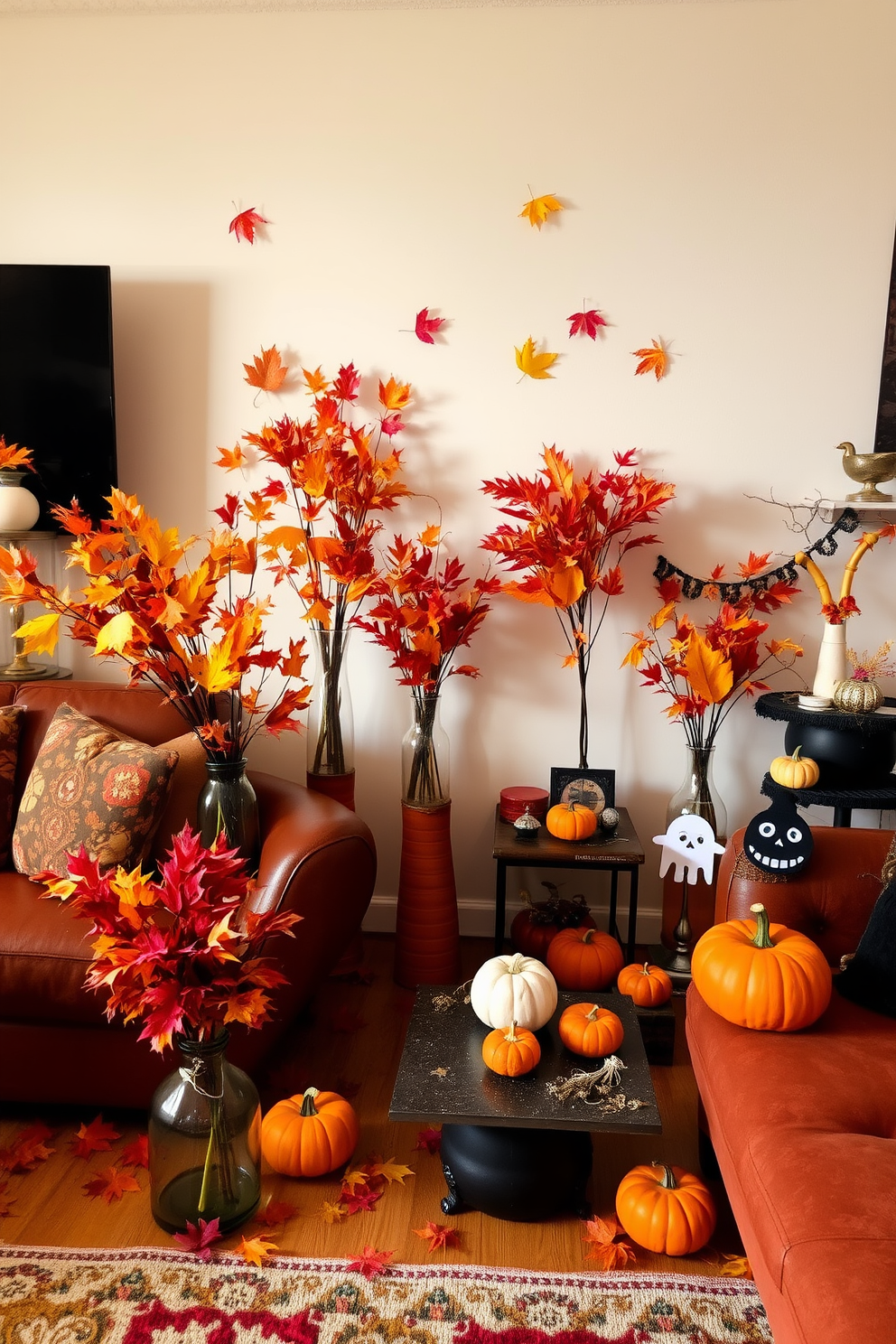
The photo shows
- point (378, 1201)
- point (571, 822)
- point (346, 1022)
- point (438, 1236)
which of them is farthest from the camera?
point (571, 822)

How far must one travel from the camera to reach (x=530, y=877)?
2.92 meters

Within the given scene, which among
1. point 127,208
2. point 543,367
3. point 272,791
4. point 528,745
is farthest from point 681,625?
point 127,208

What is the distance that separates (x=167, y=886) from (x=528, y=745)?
156 centimetres

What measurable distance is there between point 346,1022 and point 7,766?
1.07 meters

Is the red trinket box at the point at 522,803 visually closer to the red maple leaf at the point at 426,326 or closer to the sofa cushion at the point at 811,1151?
the sofa cushion at the point at 811,1151

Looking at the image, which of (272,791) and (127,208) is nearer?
(272,791)

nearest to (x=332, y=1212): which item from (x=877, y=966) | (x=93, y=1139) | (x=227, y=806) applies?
(x=93, y=1139)

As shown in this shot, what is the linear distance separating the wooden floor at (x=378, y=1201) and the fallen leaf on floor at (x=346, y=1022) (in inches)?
3.3

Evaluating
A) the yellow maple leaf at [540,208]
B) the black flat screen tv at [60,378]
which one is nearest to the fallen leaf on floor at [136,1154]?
the black flat screen tv at [60,378]

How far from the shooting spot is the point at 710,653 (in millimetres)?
2438

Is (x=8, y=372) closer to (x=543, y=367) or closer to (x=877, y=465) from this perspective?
(x=543, y=367)

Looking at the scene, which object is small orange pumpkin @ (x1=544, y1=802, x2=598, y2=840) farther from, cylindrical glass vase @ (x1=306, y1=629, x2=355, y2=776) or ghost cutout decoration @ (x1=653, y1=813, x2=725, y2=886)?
cylindrical glass vase @ (x1=306, y1=629, x2=355, y2=776)

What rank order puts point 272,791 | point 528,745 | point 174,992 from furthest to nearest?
point 528,745, point 272,791, point 174,992

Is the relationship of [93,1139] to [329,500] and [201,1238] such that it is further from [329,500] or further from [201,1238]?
[329,500]
